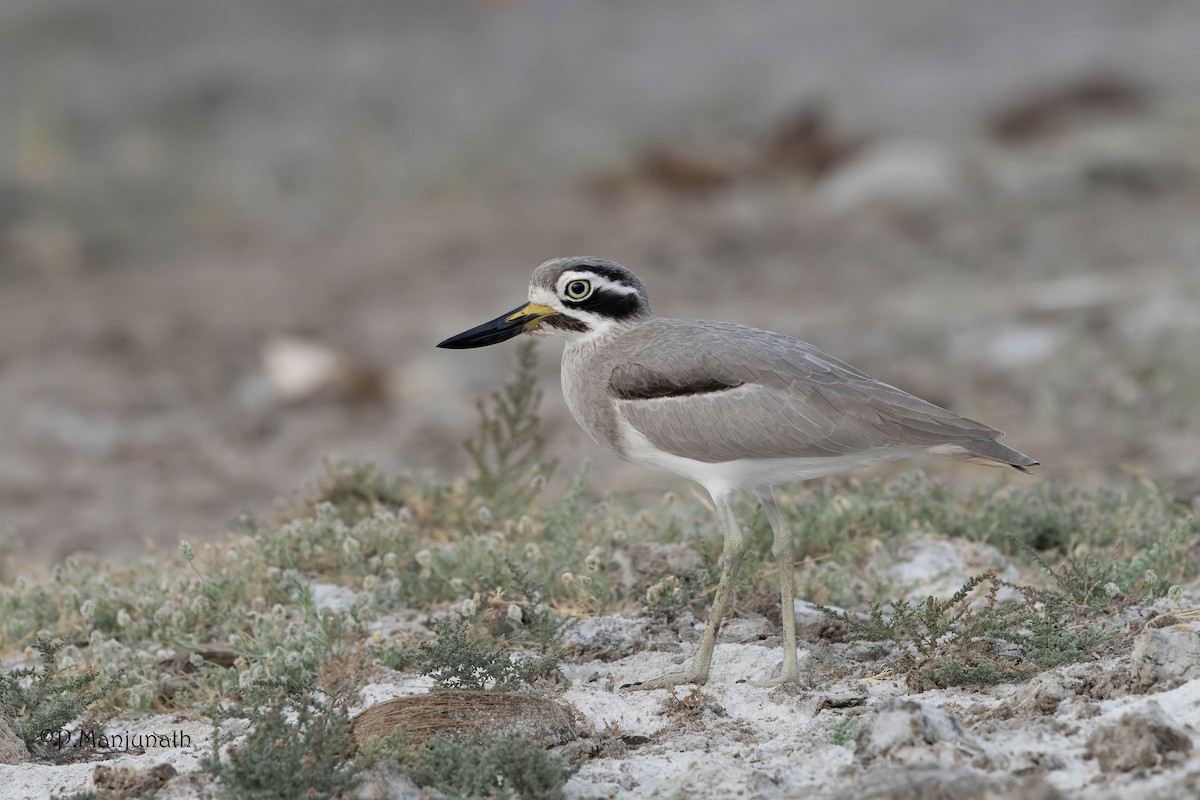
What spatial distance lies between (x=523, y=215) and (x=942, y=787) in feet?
37.1

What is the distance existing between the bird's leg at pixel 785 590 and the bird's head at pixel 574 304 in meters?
0.85

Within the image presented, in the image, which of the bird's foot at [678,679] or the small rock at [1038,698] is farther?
the bird's foot at [678,679]

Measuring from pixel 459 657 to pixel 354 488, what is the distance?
2.37 meters

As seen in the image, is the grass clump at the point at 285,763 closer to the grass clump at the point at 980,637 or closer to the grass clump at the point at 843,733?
the grass clump at the point at 843,733

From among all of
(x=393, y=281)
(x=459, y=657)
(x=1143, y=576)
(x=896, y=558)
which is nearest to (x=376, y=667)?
(x=459, y=657)

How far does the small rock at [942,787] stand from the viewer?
10.7 ft

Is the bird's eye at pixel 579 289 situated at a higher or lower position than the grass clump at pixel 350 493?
higher

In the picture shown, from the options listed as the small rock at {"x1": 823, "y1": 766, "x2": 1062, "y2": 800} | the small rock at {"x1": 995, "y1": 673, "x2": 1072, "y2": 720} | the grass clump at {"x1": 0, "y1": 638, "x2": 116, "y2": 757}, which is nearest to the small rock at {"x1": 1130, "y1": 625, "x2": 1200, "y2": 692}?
the small rock at {"x1": 995, "y1": 673, "x2": 1072, "y2": 720}

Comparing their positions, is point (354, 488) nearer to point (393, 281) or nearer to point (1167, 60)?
point (393, 281)

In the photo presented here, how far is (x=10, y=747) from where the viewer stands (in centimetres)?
438

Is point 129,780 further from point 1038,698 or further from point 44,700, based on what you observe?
point 1038,698

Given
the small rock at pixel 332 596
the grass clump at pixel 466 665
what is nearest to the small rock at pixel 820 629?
the grass clump at pixel 466 665

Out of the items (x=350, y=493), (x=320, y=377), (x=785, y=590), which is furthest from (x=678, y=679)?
(x=320, y=377)

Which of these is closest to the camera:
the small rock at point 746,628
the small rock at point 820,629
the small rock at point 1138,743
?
the small rock at point 1138,743
